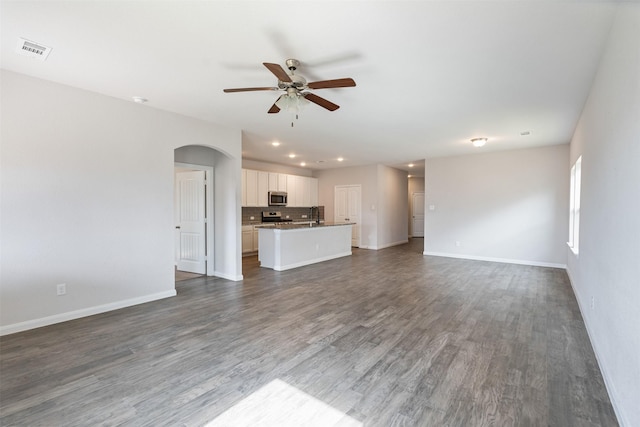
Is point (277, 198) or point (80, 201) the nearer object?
point (80, 201)

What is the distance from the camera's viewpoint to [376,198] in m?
9.00

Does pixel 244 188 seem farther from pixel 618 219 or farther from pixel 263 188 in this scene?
pixel 618 219

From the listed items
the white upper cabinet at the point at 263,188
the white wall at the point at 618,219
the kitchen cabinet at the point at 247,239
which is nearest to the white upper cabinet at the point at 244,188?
the white upper cabinet at the point at 263,188

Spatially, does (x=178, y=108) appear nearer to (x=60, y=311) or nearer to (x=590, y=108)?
(x=60, y=311)

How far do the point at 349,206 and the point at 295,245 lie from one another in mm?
3658

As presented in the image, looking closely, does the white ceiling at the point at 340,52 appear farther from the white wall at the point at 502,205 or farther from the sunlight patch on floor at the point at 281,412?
the sunlight patch on floor at the point at 281,412

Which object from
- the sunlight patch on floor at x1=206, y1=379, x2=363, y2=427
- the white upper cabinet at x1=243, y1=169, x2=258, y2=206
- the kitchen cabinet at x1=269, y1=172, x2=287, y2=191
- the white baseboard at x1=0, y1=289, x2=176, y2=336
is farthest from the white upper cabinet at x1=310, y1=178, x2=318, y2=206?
the sunlight patch on floor at x1=206, y1=379, x2=363, y2=427

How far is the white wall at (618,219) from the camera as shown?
164 cm

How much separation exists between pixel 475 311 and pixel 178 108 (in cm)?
472

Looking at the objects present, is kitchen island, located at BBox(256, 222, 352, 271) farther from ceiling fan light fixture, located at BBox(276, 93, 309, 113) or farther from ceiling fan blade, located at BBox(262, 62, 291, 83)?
ceiling fan blade, located at BBox(262, 62, 291, 83)

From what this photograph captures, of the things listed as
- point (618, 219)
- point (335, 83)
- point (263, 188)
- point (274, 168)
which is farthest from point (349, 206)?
point (618, 219)

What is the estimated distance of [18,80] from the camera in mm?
3020

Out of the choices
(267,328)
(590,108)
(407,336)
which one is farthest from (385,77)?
(267,328)

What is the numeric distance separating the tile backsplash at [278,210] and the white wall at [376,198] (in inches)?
23.2
